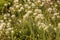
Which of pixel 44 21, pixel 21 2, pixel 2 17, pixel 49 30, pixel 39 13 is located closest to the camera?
pixel 49 30

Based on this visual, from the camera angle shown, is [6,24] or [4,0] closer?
[6,24]

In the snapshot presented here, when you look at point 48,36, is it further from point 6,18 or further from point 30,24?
point 6,18

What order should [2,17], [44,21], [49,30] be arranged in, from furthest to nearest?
[2,17] < [44,21] < [49,30]

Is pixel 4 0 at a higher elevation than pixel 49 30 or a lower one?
higher

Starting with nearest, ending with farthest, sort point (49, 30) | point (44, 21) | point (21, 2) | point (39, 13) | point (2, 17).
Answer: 1. point (49, 30)
2. point (44, 21)
3. point (39, 13)
4. point (2, 17)
5. point (21, 2)

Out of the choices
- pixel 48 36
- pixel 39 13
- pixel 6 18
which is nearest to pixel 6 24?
pixel 6 18

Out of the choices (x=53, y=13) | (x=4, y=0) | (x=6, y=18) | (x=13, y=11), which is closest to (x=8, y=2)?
(x=4, y=0)

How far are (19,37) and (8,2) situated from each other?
1.77m

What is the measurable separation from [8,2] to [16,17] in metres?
0.98

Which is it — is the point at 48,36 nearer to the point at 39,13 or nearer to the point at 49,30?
the point at 49,30

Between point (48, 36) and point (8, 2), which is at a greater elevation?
point (8, 2)

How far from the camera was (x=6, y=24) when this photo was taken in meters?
5.02

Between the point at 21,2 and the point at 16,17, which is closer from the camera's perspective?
the point at 16,17

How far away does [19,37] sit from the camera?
474 centimetres
